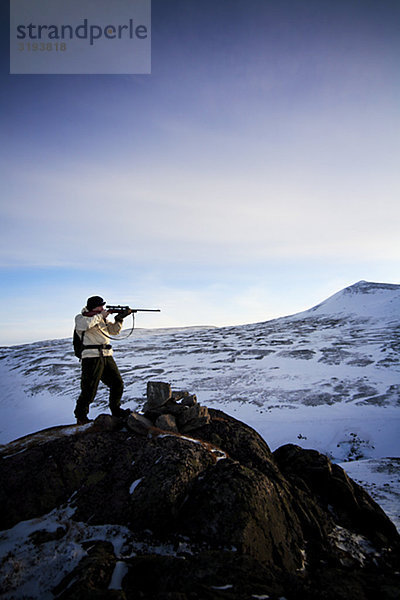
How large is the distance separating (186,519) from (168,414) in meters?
2.12

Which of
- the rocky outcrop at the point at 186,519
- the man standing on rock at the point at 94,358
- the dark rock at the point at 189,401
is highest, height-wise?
the man standing on rock at the point at 94,358

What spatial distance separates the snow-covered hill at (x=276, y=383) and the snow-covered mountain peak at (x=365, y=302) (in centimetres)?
695

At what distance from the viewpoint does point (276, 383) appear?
17688 millimetres

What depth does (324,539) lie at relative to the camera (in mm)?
4121

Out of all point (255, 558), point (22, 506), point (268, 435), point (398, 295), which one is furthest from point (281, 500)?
point (398, 295)

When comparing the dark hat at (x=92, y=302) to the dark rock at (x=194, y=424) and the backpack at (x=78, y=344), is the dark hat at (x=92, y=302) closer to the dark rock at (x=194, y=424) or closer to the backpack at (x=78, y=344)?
the backpack at (x=78, y=344)

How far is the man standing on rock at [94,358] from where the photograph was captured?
20.5 ft

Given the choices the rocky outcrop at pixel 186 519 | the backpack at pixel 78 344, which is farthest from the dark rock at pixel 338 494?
the backpack at pixel 78 344

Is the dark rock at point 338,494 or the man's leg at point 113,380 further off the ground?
the man's leg at point 113,380

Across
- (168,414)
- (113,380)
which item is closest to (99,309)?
(113,380)

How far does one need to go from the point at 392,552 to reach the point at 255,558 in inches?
90.2

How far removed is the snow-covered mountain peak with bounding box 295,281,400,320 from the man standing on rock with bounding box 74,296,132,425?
36303 millimetres

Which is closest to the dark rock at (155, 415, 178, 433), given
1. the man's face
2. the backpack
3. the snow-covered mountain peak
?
the backpack

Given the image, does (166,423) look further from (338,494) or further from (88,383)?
(338,494)
